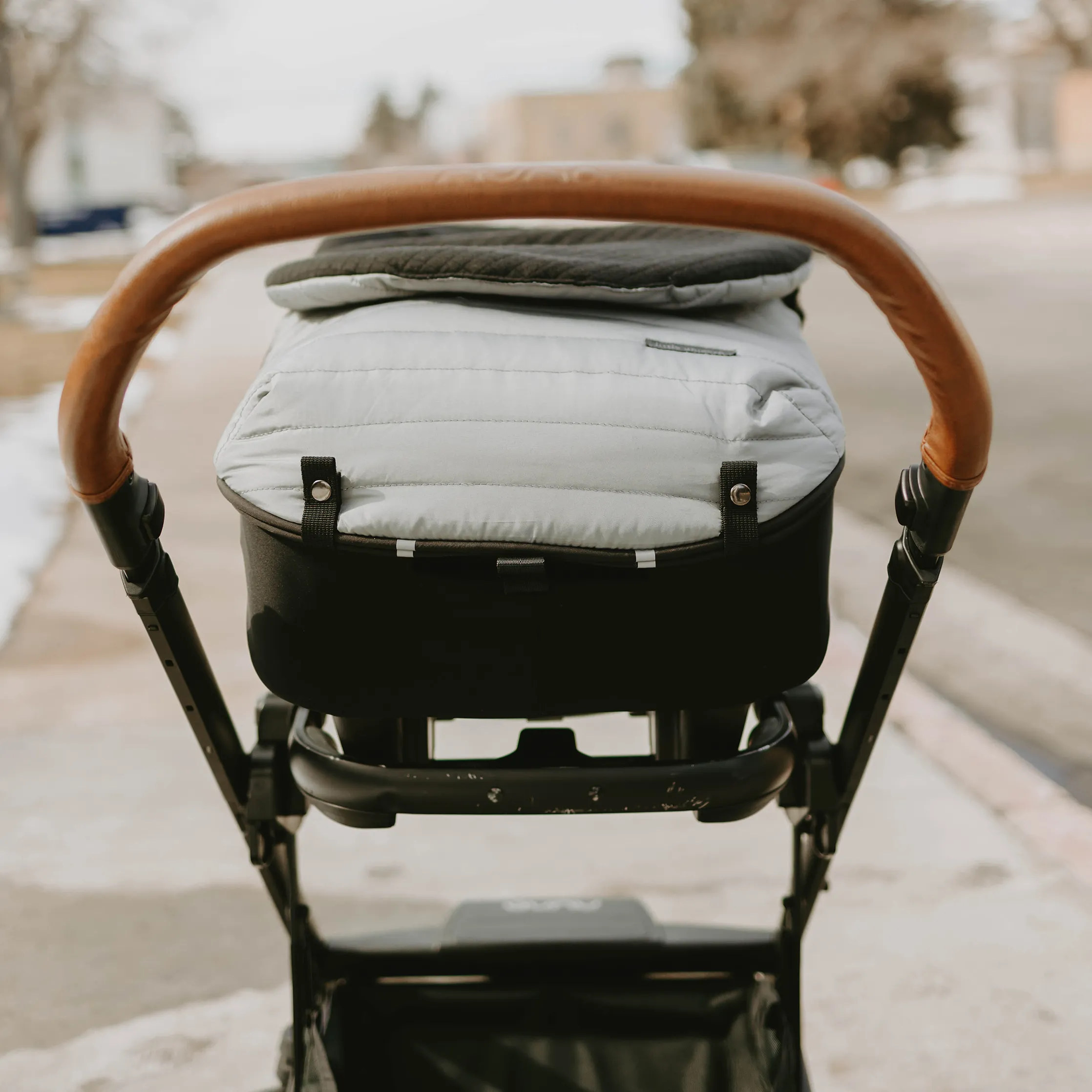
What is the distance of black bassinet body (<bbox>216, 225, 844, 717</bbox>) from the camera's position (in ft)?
3.76

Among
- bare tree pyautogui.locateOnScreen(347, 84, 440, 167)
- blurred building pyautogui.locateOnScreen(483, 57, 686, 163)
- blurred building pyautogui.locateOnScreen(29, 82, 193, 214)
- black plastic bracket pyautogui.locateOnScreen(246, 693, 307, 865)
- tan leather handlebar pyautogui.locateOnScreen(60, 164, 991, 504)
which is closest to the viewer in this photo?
tan leather handlebar pyautogui.locateOnScreen(60, 164, 991, 504)

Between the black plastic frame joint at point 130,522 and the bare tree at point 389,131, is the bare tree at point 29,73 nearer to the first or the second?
the black plastic frame joint at point 130,522

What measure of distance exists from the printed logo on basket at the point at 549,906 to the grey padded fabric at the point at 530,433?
923 millimetres

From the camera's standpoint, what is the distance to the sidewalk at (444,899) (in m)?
1.89

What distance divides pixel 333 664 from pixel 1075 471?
Answer: 5170mm

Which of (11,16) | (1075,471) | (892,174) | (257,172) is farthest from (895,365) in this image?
(257,172)

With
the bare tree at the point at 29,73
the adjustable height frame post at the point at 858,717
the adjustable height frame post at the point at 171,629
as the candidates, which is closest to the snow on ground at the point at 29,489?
the adjustable height frame post at the point at 171,629

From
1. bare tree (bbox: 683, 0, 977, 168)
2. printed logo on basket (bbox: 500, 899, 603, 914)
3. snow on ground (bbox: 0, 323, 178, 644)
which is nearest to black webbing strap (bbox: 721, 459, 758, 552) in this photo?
printed logo on basket (bbox: 500, 899, 603, 914)

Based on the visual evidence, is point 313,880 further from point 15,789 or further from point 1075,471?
point 1075,471

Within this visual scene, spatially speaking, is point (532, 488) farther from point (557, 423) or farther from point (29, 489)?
point (29, 489)

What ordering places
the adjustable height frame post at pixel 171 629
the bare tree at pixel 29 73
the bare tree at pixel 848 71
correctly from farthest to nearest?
1. the bare tree at pixel 848 71
2. the bare tree at pixel 29 73
3. the adjustable height frame post at pixel 171 629

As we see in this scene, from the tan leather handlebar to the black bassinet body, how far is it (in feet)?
0.41

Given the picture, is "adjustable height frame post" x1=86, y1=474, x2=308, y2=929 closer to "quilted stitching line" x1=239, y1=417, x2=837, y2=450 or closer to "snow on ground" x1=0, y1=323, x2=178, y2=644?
"quilted stitching line" x1=239, y1=417, x2=837, y2=450

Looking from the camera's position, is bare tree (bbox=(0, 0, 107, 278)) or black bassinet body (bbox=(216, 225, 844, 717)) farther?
bare tree (bbox=(0, 0, 107, 278))
